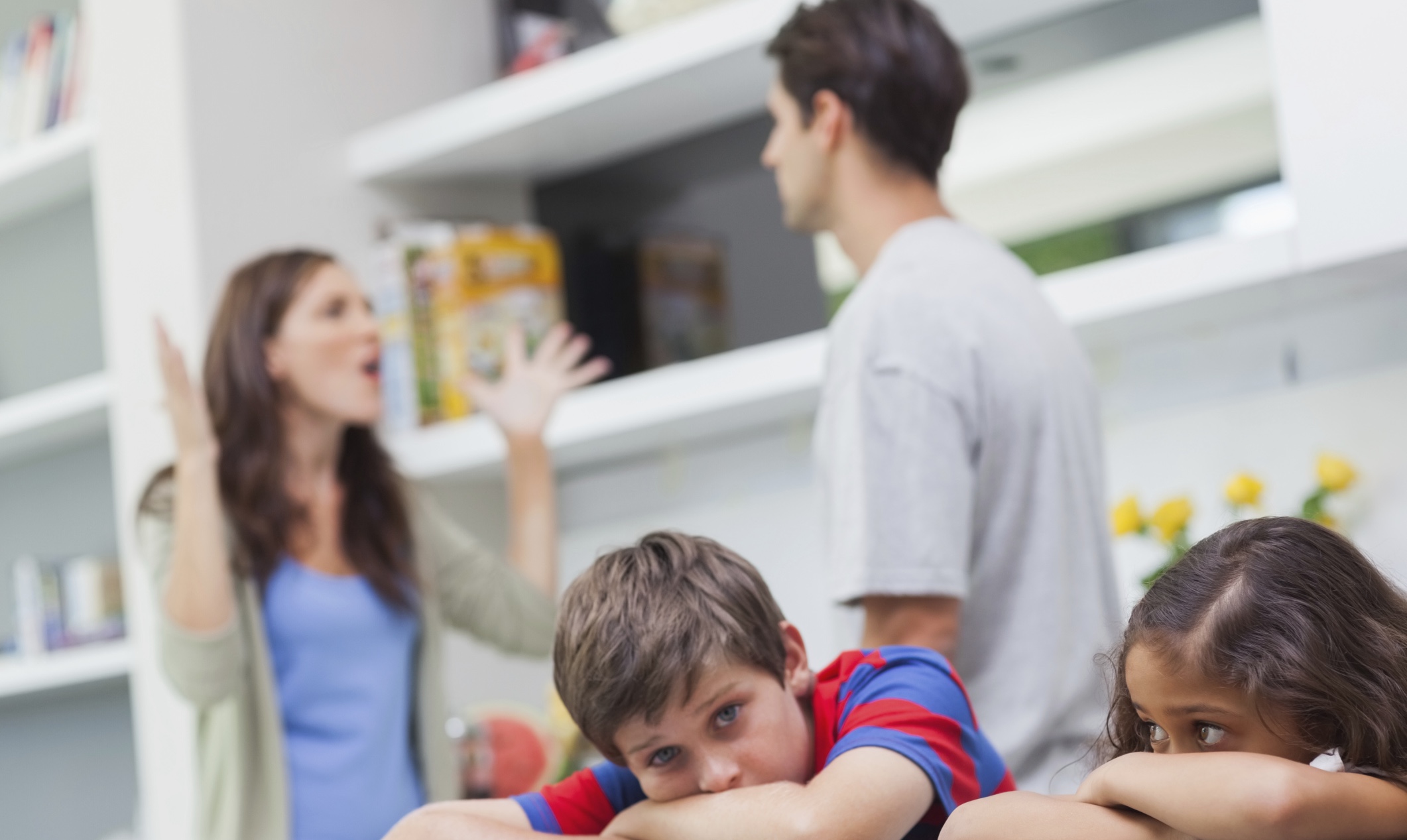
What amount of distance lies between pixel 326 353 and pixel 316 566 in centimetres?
28

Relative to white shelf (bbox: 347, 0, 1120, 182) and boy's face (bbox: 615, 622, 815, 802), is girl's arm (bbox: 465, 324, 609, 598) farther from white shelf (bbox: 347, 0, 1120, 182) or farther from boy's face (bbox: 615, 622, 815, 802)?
boy's face (bbox: 615, 622, 815, 802)

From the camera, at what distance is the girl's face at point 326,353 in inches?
76.4

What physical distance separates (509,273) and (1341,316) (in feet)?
4.04

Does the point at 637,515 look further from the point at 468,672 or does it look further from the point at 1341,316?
the point at 1341,316

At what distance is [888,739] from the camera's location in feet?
2.77

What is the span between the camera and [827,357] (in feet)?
4.06

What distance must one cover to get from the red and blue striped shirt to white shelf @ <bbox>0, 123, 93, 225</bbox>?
6.33 feet

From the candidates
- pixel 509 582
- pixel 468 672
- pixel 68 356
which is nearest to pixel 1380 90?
pixel 509 582

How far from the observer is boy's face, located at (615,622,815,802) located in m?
0.85

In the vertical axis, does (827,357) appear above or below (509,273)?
below

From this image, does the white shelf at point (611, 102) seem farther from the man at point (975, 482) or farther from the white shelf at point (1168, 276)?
the man at point (975, 482)

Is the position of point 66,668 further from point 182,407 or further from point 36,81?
point 36,81

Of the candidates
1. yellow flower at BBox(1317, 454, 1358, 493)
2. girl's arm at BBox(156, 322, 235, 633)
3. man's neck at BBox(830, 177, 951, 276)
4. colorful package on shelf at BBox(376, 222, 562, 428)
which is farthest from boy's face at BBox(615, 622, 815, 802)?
colorful package on shelf at BBox(376, 222, 562, 428)

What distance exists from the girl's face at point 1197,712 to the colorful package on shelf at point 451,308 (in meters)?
1.68
